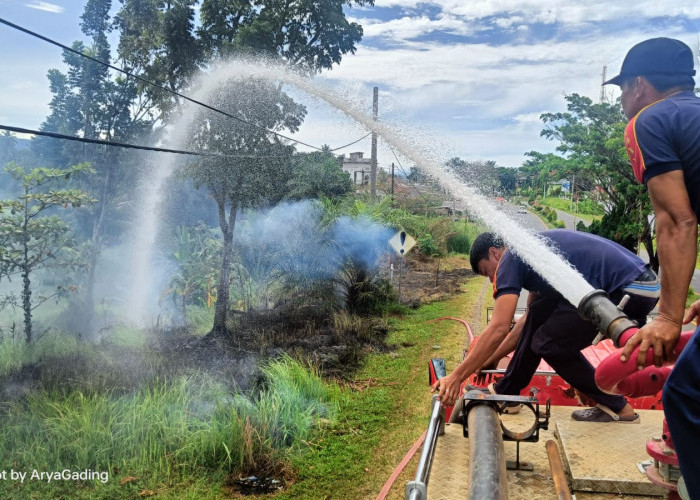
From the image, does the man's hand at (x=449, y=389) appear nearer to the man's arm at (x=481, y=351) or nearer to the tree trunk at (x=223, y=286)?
the man's arm at (x=481, y=351)

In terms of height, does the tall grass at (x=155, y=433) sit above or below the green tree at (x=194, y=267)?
below

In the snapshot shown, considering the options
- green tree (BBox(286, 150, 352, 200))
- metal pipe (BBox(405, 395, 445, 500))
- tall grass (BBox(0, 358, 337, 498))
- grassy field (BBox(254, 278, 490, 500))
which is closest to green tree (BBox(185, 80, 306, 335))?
green tree (BBox(286, 150, 352, 200))

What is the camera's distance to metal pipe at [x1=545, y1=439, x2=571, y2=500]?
203cm

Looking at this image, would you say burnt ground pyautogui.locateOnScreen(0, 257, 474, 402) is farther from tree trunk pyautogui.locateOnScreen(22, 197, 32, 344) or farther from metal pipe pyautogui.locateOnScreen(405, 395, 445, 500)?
metal pipe pyautogui.locateOnScreen(405, 395, 445, 500)

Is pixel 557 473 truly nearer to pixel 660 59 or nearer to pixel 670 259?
pixel 670 259

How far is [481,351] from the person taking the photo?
284 centimetres

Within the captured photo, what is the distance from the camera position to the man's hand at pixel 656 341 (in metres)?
1.64

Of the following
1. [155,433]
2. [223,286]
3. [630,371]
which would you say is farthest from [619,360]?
[223,286]

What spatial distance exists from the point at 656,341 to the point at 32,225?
7.41m

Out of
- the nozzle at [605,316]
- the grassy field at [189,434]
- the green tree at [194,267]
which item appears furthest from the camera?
the green tree at [194,267]

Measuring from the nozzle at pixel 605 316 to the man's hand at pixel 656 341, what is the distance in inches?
3.0

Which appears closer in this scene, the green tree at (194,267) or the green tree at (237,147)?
the green tree at (237,147)

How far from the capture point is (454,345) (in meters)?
9.93

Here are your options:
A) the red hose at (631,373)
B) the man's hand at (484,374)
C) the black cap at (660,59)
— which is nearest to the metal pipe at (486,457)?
the red hose at (631,373)
